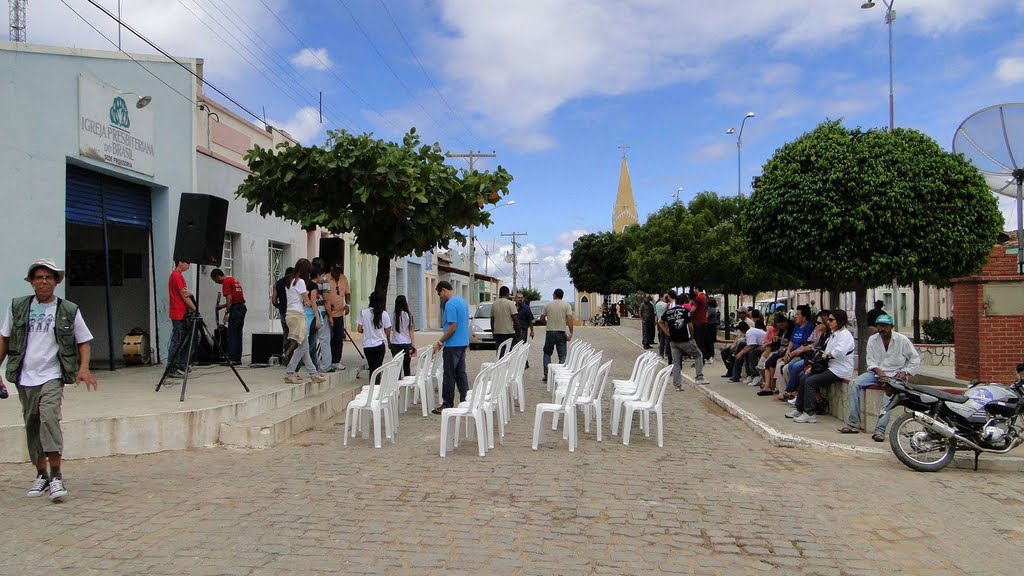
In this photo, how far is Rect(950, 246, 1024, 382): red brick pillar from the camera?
1162 cm

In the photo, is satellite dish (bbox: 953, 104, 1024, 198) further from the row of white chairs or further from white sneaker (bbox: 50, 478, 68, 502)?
white sneaker (bbox: 50, 478, 68, 502)

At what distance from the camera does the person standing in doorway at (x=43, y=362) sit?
5586 millimetres

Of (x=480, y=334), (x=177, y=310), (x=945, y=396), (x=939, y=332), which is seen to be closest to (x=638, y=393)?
(x=945, y=396)

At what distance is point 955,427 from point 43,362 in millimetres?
7890

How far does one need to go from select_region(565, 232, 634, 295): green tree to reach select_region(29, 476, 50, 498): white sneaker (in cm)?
5706

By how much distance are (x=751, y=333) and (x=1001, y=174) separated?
4.69m

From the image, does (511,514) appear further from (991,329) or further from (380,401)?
(991,329)

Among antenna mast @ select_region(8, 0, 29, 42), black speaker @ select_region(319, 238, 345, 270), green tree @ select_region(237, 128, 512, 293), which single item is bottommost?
black speaker @ select_region(319, 238, 345, 270)

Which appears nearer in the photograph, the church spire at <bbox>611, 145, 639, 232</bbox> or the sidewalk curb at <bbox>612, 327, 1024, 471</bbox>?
the sidewalk curb at <bbox>612, 327, 1024, 471</bbox>

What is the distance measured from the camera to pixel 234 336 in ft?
41.3

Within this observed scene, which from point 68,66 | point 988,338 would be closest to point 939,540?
point 988,338

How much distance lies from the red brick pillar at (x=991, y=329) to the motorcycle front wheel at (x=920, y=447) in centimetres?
545

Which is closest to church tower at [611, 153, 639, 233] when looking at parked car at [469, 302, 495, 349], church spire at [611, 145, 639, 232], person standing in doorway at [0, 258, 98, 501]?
church spire at [611, 145, 639, 232]

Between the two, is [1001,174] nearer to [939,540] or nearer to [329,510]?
[939,540]
